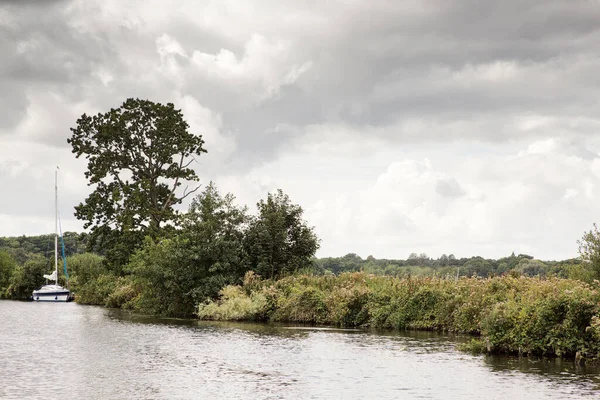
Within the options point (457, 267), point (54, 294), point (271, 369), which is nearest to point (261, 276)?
point (457, 267)

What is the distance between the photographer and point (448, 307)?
40.6 meters

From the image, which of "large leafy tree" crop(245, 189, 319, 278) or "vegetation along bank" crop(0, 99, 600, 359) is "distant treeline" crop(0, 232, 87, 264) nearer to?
"vegetation along bank" crop(0, 99, 600, 359)

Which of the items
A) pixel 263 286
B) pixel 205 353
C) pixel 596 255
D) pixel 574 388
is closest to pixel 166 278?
pixel 263 286

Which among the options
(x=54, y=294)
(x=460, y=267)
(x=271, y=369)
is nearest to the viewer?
(x=271, y=369)

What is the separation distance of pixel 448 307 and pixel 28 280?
86402mm

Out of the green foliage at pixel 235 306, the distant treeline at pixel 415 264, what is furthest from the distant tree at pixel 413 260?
the green foliage at pixel 235 306

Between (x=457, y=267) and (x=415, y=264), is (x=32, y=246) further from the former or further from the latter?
(x=457, y=267)

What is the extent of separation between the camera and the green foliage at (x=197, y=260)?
56094 mm

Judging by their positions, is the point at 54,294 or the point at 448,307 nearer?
the point at 448,307

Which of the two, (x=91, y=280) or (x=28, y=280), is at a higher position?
(x=91, y=280)

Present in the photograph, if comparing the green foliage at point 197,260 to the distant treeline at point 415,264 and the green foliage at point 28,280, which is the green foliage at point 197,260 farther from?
the green foliage at point 28,280

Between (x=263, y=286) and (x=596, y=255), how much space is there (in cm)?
2310

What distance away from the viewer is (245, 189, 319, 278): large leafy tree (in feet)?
192

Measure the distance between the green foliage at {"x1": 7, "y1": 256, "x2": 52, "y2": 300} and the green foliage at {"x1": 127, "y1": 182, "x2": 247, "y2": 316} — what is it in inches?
2202
